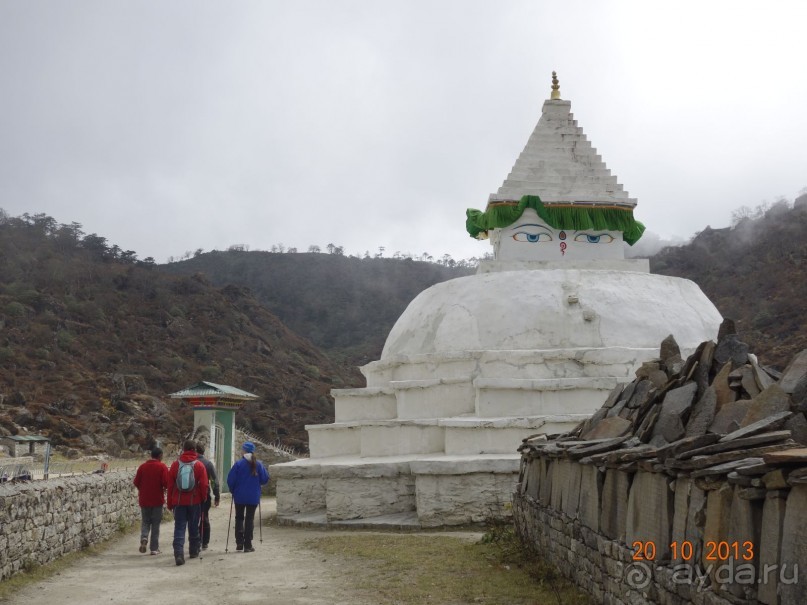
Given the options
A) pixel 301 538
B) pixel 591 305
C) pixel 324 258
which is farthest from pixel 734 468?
pixel 324 258

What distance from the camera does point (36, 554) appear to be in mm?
7062

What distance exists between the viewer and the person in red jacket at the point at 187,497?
7.80 m

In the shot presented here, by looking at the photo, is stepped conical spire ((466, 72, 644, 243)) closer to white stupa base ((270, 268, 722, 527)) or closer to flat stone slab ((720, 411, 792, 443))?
white stupa base ((270, 268, 722, 527))

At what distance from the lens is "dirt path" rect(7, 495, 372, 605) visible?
20.2 ft

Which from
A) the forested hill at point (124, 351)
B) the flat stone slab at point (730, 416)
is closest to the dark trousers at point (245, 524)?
the flat stone slab at point (730, 416)

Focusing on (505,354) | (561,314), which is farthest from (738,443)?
(561,314)

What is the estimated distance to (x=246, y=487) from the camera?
27.9 ft

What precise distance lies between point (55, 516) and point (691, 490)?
237 inches

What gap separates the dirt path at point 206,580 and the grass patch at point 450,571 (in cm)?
27

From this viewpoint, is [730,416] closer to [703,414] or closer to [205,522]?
[703,414]

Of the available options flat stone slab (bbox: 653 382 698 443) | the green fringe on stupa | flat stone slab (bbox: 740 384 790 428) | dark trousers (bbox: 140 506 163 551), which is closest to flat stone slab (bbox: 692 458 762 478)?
flat stone slab (bbox: 740 384 790 428)

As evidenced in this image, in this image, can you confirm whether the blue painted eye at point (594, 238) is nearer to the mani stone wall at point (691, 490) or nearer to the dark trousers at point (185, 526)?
the mani stone wall at point (691, 490)

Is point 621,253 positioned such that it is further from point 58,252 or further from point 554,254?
point 58,252

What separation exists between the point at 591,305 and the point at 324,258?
218 feet
